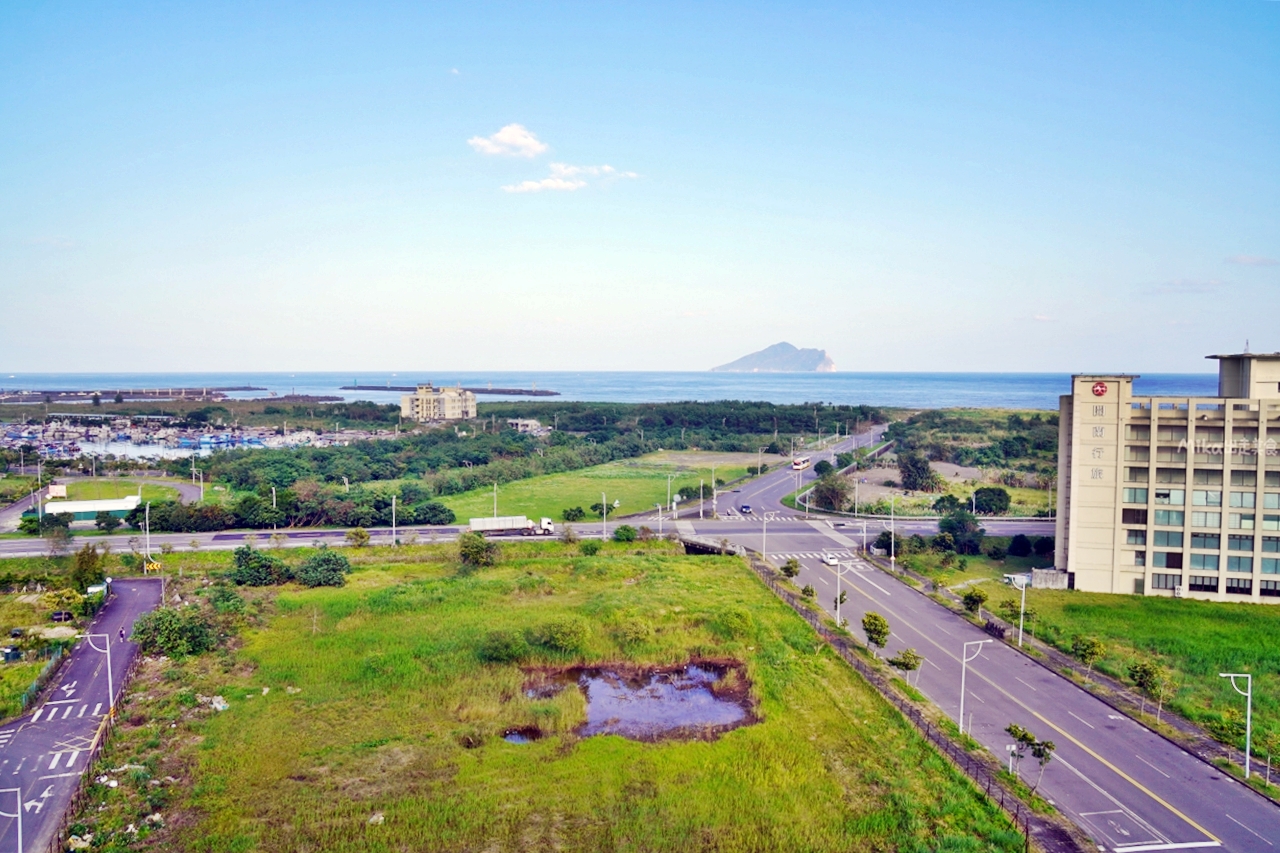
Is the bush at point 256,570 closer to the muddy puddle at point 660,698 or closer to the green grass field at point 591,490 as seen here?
the green grass field at point 591,490

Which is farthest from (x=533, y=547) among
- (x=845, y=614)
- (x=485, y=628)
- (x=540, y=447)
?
(x=540, y=447)

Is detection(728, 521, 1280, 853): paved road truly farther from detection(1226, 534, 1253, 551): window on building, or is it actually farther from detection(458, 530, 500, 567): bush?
detection(458, 530, 500, 567): bush

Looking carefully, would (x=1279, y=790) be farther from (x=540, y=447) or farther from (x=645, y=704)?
(x=540, y=447)

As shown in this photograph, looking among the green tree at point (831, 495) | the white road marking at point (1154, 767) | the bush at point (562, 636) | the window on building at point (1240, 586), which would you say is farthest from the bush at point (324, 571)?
the window on building at point (1240, 586)

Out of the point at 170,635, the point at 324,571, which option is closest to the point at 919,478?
the point at 324,571

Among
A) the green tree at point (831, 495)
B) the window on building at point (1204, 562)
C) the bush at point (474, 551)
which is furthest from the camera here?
the green tree at point (831, 495)

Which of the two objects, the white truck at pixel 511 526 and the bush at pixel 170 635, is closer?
the bush at pixel 170 635
